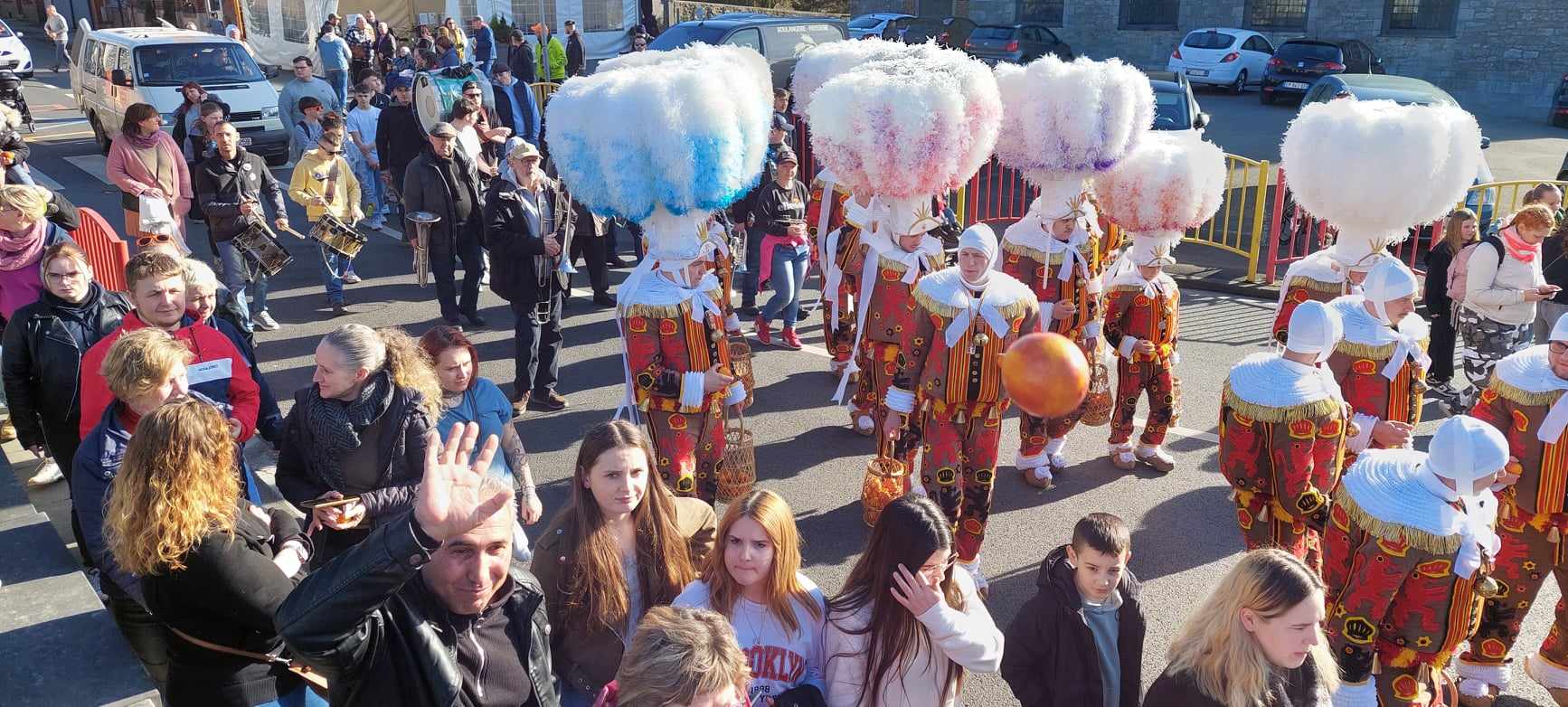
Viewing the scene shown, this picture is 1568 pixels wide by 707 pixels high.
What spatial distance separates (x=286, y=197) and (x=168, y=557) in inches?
494

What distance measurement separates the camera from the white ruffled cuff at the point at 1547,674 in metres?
4.35

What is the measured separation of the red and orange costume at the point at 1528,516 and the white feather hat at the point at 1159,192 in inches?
90.8

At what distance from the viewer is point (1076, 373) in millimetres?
4512

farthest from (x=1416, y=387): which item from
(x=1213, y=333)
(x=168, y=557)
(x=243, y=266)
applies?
(x=243, y=266)

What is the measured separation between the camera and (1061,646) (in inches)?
136

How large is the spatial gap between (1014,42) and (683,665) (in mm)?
25565

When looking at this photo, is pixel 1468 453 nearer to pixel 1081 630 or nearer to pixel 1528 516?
pixel 1528 516

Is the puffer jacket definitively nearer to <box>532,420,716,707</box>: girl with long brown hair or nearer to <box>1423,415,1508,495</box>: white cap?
<box>532,420,716,707</box>: girl with long brown hair

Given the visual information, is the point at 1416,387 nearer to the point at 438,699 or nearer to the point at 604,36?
the point at 438,699

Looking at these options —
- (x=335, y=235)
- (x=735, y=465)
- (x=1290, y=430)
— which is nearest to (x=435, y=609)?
(x=735, y=465)

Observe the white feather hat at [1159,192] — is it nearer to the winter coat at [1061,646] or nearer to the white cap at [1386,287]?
the white cap at [1386,287]

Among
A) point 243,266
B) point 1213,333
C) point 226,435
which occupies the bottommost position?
point 1213,333

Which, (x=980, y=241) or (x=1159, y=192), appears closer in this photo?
(x=980, y=241)

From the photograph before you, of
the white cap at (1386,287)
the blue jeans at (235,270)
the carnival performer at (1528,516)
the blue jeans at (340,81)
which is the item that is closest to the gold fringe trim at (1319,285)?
the white cap at (1386,287)
